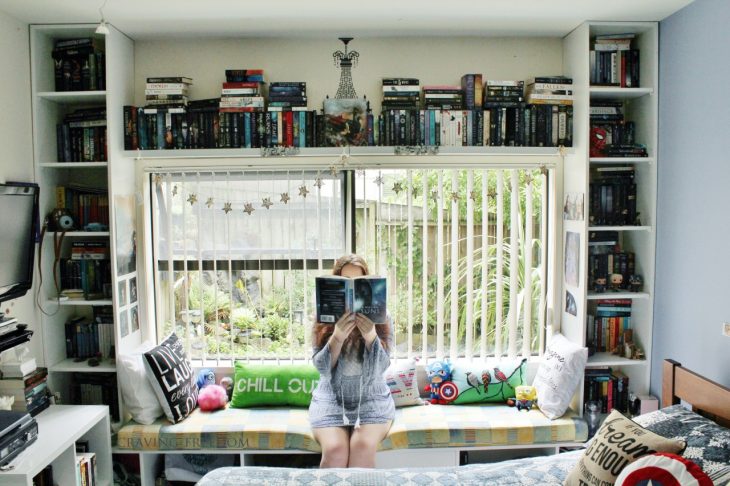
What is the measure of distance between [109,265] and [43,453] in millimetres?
1151

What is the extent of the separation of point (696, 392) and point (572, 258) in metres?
0.99

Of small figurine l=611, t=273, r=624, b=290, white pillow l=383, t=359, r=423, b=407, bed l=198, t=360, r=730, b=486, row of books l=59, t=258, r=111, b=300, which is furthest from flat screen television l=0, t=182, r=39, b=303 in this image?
small figurine l=611, t=273, r=624, b=290

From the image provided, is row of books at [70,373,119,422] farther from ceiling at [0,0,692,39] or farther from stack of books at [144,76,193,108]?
ceiling at [0,0,692,39]

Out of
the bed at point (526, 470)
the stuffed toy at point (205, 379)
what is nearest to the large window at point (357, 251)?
the stuffed toy at point (205, 379)

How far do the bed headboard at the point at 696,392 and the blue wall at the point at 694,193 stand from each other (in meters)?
0.16

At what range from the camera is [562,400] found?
3.07 m

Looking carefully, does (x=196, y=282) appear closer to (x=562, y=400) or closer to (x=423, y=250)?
(x=423, y=250)

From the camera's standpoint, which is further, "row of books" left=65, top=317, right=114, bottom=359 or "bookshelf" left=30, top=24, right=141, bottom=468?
"row of books" left=65, top=317, right=114, bottom=359

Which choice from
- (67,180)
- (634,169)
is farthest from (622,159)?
(67,180)

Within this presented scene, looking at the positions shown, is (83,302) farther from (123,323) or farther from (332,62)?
(332,62)

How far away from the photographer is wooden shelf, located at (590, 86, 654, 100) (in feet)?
10.0

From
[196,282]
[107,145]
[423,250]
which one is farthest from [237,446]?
[107,145]

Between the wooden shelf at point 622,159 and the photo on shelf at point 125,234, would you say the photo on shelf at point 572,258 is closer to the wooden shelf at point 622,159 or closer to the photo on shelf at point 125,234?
the wooden shelf at point 622,159

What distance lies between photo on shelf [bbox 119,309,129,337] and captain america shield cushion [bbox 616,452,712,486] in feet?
8.52
